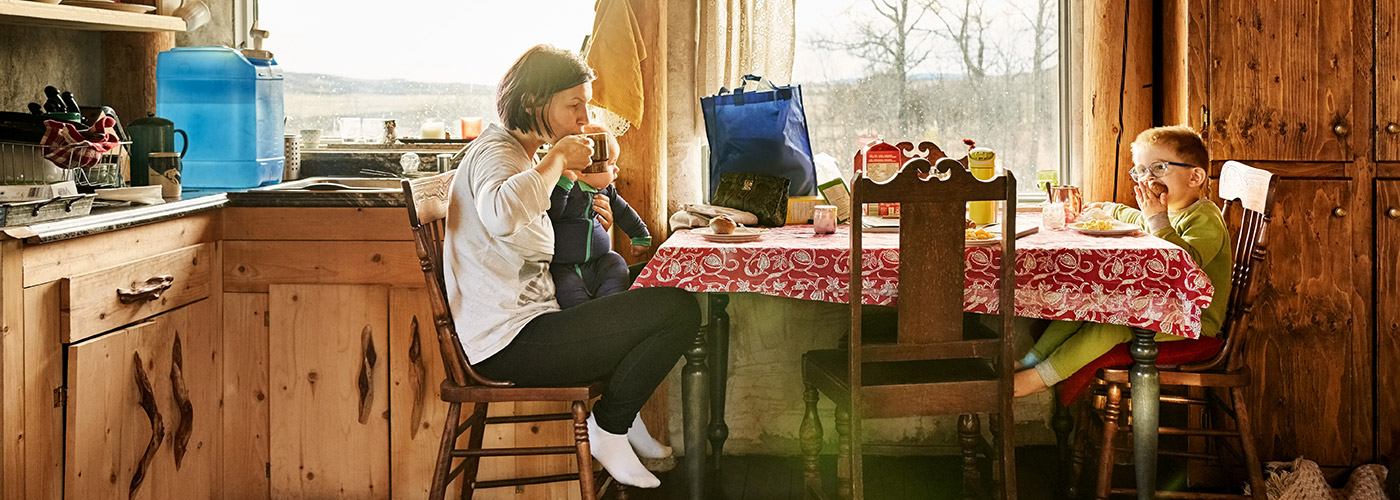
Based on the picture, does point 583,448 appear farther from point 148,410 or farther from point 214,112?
point 214,112

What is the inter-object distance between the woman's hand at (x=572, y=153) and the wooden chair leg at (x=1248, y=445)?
63.0 inches

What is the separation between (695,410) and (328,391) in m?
0.92

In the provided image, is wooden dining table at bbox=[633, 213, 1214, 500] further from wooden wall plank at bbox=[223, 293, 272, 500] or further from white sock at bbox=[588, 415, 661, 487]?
wooden wall plank at bbox=[223, 293, 272, 500]

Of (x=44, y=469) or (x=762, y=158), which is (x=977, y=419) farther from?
(x=44, y=469)

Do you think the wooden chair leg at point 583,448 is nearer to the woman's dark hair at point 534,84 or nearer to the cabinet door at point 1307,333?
the woman's dark hair at point 534,84

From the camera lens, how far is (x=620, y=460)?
2543mm

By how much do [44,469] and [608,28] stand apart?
5.44 feet

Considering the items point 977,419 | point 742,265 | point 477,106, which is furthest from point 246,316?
point 977,419

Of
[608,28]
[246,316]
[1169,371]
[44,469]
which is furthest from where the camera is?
[608,28]

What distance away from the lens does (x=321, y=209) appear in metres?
2.85

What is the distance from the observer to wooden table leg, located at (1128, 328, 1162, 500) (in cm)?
259

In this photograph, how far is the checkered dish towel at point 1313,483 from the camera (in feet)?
9.70

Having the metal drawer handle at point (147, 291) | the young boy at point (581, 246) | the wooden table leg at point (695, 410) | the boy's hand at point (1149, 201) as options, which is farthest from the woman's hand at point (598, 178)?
the boy's hand at point (1149, 201)

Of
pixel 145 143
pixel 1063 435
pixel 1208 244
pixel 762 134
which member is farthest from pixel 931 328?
pixel 145 143
